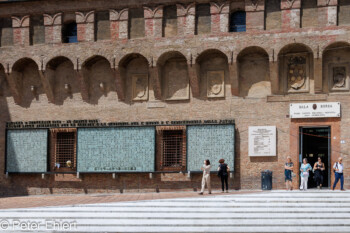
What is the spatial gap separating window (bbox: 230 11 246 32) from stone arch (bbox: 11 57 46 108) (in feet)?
32.4

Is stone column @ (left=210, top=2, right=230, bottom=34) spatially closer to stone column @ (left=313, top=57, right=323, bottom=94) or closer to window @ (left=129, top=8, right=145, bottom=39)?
window @ (left=129, top=8, right=145, bottom=39)

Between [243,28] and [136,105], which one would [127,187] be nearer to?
[136,105]

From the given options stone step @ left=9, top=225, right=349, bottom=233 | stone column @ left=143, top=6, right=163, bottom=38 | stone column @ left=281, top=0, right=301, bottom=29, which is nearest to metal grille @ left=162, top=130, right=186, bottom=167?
stone column @ left=143, top=6, right=163, bottom=38

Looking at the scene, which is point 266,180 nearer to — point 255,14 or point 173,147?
point 173,147

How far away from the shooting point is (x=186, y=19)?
85.4ft

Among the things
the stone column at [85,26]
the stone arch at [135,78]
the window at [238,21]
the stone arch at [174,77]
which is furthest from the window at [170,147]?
the stone column at [85,26]

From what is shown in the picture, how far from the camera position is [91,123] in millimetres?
27281

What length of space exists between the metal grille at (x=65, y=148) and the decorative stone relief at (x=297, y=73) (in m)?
10.6

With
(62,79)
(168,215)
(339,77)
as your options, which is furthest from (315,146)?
(62,79)

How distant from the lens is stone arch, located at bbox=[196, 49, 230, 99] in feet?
85.9

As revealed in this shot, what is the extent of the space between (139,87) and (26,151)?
252 inches

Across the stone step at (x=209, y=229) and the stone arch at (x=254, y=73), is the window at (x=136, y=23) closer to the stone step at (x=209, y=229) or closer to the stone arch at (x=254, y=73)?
the stone arch at (x=254, y=73)

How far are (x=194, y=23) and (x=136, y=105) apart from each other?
15.6ft

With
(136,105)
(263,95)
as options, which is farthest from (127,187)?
(263,95)
